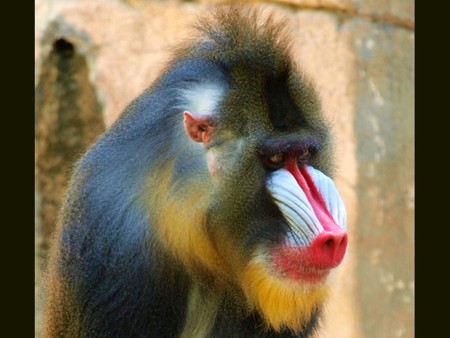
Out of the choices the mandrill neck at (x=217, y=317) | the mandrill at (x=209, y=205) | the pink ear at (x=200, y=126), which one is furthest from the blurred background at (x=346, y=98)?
the pink ear at (x=200, y=126)

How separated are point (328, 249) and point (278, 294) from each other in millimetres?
330

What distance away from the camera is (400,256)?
23.9 ft

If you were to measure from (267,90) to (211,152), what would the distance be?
376 mm

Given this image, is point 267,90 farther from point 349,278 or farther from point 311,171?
point 349,278

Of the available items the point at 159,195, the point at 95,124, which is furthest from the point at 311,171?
the point at 95,124

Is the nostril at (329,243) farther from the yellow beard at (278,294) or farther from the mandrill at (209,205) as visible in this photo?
the yellow beard at (278,294)

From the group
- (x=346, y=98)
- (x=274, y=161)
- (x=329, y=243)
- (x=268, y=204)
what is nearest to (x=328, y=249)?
(x=329, y=243)

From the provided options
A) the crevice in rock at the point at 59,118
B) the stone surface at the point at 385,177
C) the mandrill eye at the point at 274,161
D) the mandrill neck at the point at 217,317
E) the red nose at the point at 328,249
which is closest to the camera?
the red nose at the point at 328,249

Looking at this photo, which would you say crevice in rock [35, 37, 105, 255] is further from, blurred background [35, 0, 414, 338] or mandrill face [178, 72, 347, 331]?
mandrill face [178, 72, 347, 331]

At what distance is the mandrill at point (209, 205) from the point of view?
153 inches

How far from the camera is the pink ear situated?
156 inches

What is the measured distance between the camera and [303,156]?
13.2 ft

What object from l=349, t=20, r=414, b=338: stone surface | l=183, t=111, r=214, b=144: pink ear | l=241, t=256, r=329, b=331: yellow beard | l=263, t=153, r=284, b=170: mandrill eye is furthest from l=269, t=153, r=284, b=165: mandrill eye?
l=349, t=20, r=414, b=338: stone surface

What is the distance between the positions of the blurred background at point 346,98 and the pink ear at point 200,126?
262cm
